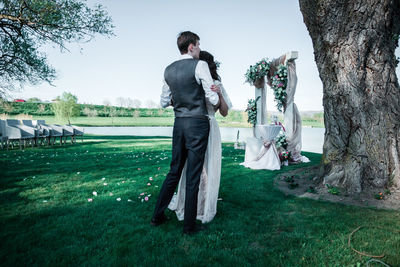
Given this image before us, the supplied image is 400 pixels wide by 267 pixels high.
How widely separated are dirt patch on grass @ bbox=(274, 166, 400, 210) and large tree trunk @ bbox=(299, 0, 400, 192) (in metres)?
0.14

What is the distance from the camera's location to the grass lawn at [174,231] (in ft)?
6.55

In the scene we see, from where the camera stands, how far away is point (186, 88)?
229 cm

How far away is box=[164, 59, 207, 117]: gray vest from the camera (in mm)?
2266

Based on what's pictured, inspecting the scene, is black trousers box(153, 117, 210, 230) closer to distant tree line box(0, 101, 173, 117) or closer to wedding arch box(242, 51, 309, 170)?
wedding arch box(242, 51, 309, 170)

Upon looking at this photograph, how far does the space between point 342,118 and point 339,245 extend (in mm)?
2342

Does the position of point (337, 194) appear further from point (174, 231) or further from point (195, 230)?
point (174, 231)

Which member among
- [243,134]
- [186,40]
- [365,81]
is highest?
[186,40]

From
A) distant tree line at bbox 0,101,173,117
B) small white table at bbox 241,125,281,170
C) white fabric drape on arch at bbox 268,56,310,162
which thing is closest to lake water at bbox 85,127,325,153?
white fabric drape on arch at bbox 268,56,310,162

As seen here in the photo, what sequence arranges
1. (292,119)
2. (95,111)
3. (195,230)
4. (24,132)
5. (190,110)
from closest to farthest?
(190,110)
(195,230)
(292,119)
(24,132)
(95,111)

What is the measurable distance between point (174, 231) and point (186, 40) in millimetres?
2082

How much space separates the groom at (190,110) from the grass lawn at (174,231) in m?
0.42

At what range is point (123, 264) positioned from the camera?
1.90m

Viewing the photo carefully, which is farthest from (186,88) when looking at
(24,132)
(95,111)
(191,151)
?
(95,111)

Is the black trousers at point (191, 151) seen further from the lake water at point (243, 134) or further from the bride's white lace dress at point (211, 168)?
the lake water at point (243, 134)
